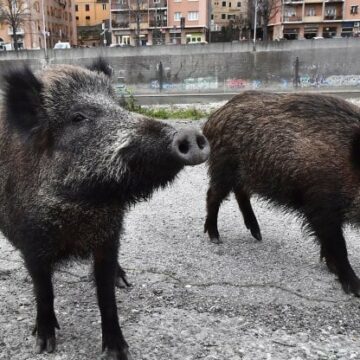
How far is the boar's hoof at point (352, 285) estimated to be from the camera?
331 centimetres

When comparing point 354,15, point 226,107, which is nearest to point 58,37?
point 354,15

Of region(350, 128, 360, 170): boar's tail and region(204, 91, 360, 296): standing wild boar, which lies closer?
region(350, 128, 360, 170): boar's tail

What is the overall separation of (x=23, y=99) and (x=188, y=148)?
83 cm

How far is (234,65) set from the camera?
28812 millimetres

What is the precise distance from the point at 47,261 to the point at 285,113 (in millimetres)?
2186

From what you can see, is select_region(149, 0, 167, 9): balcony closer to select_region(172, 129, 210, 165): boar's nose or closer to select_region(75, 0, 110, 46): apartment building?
select_region(75, 0, 110, 46): apartment building

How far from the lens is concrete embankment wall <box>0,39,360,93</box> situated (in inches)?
1073

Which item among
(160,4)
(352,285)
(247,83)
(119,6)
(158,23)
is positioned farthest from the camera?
(119,6)

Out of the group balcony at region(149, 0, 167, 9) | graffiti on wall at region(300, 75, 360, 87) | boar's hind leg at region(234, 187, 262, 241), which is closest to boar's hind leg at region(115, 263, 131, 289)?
boar's hind leg at region(234, 187, 262, 241)

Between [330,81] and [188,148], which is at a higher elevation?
[188,148]

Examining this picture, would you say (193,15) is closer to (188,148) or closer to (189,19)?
(189,19)

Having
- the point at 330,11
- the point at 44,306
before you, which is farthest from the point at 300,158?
the point at 330,11

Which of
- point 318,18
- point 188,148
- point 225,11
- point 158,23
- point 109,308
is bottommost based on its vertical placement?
point 109,308

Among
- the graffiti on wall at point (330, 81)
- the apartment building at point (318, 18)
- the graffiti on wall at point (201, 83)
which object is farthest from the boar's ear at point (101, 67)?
the apartment building at point (318, 18)
